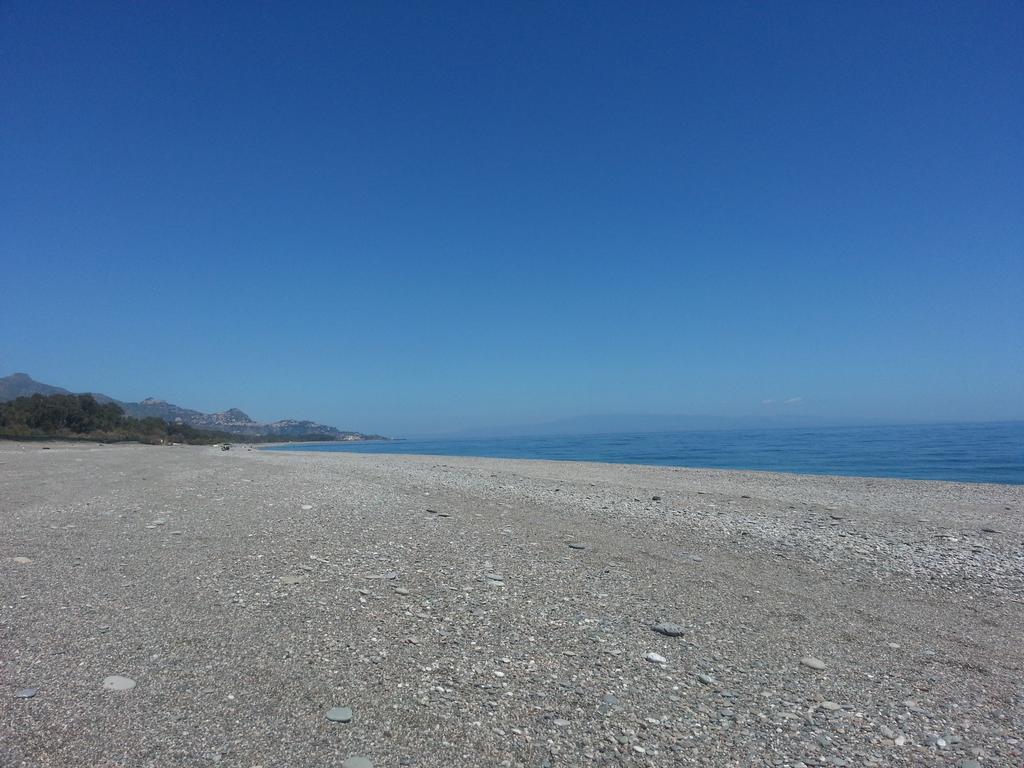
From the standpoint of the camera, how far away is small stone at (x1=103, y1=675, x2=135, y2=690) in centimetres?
345

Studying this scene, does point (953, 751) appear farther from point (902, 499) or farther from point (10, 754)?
point (902, 499)

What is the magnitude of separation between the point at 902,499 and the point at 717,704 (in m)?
14.7

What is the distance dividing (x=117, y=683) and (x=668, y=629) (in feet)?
13.2

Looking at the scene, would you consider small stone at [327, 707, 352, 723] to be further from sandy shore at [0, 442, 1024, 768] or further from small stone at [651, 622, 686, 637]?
small stone at [651, 622, 686, 637]

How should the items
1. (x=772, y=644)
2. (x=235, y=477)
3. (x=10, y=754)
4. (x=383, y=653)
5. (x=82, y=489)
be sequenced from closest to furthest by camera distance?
(x=10, y=754) → (x=383, y=653) → (x=772, y=644) → (x=82, y=489) → (x=235, y=477)

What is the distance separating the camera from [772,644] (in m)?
4.59

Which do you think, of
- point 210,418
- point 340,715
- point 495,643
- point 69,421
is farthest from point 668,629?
point 210,418

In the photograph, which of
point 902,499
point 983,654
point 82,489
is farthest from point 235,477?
point 902,499

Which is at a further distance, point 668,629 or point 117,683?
point 668,629

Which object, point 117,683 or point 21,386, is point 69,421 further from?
point 21,386

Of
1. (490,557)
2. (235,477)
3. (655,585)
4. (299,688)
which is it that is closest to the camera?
(299,688)

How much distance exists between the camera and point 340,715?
129 inches

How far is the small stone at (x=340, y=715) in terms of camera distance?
3.22 m

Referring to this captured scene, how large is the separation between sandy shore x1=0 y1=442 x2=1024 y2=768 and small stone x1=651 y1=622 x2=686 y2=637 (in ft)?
0.29
